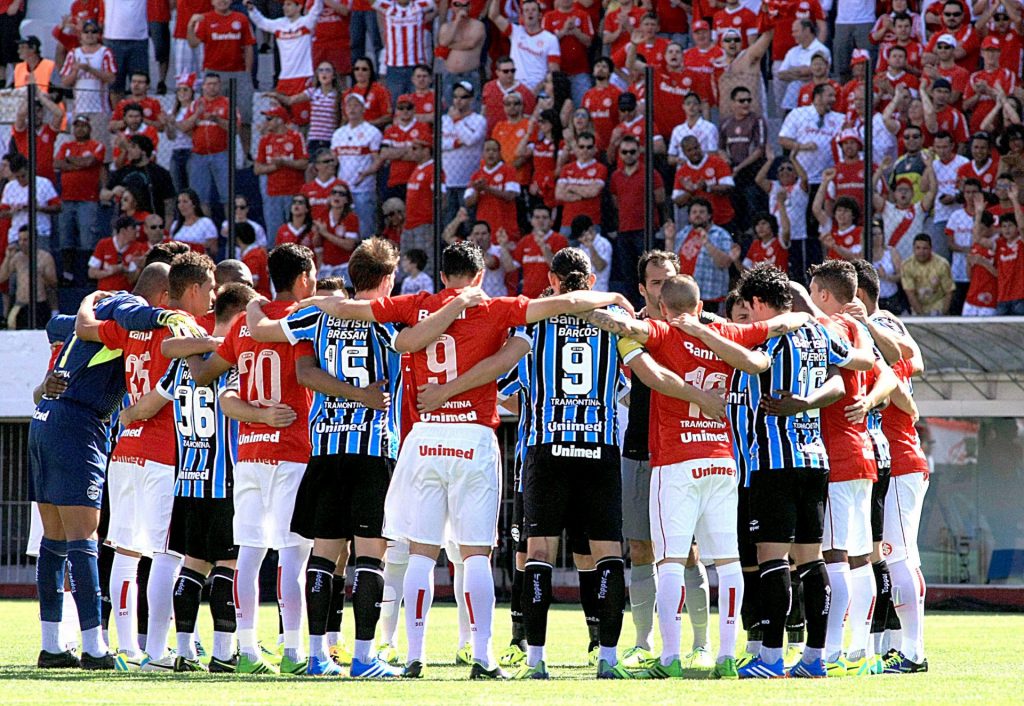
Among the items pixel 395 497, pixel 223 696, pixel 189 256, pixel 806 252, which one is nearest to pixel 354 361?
pixel 395 497

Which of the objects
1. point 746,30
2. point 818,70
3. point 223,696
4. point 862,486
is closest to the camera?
point 223,696

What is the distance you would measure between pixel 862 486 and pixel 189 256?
12.7 ft

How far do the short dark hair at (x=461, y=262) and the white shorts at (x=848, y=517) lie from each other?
2.21m

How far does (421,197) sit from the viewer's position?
16.7 m

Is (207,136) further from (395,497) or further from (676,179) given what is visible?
(395,497)

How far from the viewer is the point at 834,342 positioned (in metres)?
8.52

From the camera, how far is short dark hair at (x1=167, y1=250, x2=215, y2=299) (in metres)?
9.01

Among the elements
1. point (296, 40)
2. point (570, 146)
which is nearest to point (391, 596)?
point (570, 146)

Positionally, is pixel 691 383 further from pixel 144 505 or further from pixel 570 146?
pixel 570 146

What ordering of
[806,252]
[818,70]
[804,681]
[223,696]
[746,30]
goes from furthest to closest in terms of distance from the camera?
[746,30], [818,70], [806,252], [804,681], [223,696]

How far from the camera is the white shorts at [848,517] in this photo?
8.59m

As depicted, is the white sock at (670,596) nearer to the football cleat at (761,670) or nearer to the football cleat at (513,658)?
the football cleat at (761,670)

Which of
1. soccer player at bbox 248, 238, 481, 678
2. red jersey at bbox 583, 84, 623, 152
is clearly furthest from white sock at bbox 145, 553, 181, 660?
A: red jersey at bbox 583, 84, 623, 152

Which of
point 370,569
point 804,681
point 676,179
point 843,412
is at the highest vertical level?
point 676,179
